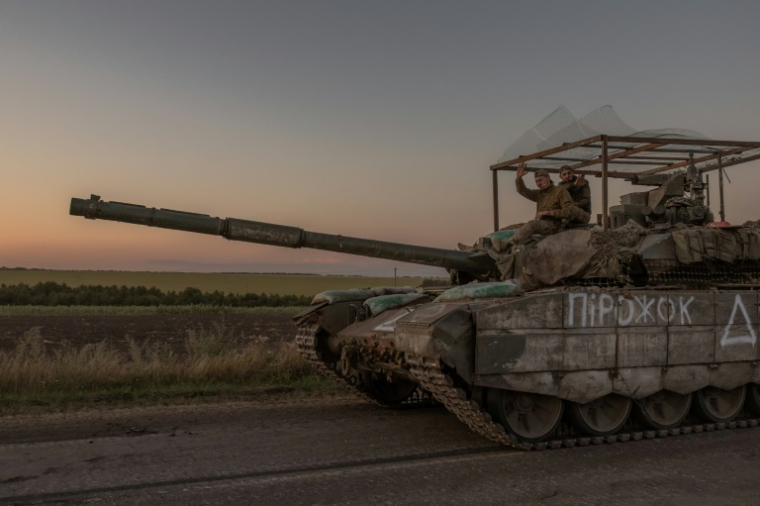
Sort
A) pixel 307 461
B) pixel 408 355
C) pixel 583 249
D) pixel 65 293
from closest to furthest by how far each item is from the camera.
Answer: pixel 307 461
pixel 408 355
pixel 583 249
pixel 65 293

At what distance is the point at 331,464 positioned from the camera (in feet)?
20.4

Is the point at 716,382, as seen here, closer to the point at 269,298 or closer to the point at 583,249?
the point at 583,249

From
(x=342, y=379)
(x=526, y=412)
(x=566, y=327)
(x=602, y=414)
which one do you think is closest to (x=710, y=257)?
(x=602, y=414)

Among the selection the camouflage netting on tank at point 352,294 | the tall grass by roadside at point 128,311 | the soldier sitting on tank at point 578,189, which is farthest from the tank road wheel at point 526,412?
the tall grass by roadside at point 128,311

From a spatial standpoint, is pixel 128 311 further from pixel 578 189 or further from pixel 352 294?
pixel 578 189

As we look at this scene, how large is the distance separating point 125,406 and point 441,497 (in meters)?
5.23

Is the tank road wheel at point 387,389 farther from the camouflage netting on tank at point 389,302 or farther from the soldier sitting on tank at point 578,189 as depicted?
the soldier sitting on tank at point 578,189

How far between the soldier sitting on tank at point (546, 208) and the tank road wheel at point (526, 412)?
2.44 meters

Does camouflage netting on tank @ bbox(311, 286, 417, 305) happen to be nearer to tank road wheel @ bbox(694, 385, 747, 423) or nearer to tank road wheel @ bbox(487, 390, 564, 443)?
tank road wheel @ bbox(487, 390, 564, 443)

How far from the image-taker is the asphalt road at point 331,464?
17.4 feet

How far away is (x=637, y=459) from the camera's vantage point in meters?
6.63

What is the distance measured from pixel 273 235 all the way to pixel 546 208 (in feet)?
11.9

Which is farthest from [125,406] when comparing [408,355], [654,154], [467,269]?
[654,154]

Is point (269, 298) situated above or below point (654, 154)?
below
